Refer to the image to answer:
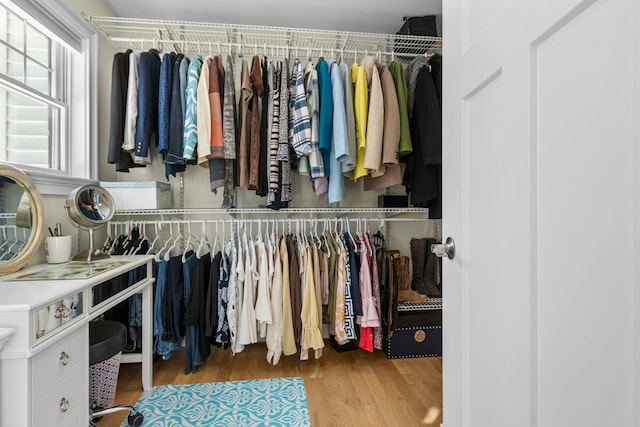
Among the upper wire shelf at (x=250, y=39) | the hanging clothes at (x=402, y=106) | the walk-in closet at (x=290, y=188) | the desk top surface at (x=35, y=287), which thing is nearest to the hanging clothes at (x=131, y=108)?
the walk-in closet at (x=290, y=188)

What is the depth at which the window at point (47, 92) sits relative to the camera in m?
1.55

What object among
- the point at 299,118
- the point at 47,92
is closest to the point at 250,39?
the point at 299,118

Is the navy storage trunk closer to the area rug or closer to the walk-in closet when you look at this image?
the walk-in closet

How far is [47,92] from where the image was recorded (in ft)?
5.98

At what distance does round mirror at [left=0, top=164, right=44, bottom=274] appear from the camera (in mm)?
1300

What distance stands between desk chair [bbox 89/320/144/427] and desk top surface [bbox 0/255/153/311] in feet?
0.93

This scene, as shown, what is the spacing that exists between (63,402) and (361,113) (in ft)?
6.17

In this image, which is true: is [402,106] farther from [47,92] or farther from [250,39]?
[47,92]

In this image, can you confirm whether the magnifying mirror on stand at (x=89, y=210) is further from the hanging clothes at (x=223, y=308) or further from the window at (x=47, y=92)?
the hanging clothes at (x=223, y=308)

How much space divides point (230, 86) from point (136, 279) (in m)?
1.29

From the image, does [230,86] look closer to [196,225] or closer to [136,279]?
[196,225]

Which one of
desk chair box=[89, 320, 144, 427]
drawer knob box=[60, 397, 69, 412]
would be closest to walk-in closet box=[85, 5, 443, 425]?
desk chair box=[89, 320, 144, 427]

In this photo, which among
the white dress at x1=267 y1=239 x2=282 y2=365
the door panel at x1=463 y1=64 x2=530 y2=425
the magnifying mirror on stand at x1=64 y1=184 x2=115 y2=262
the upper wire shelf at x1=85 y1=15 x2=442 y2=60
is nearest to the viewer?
the door panel at x1=463 y1=64 x2=530 y2=425

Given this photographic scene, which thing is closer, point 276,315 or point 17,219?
point 17,219
